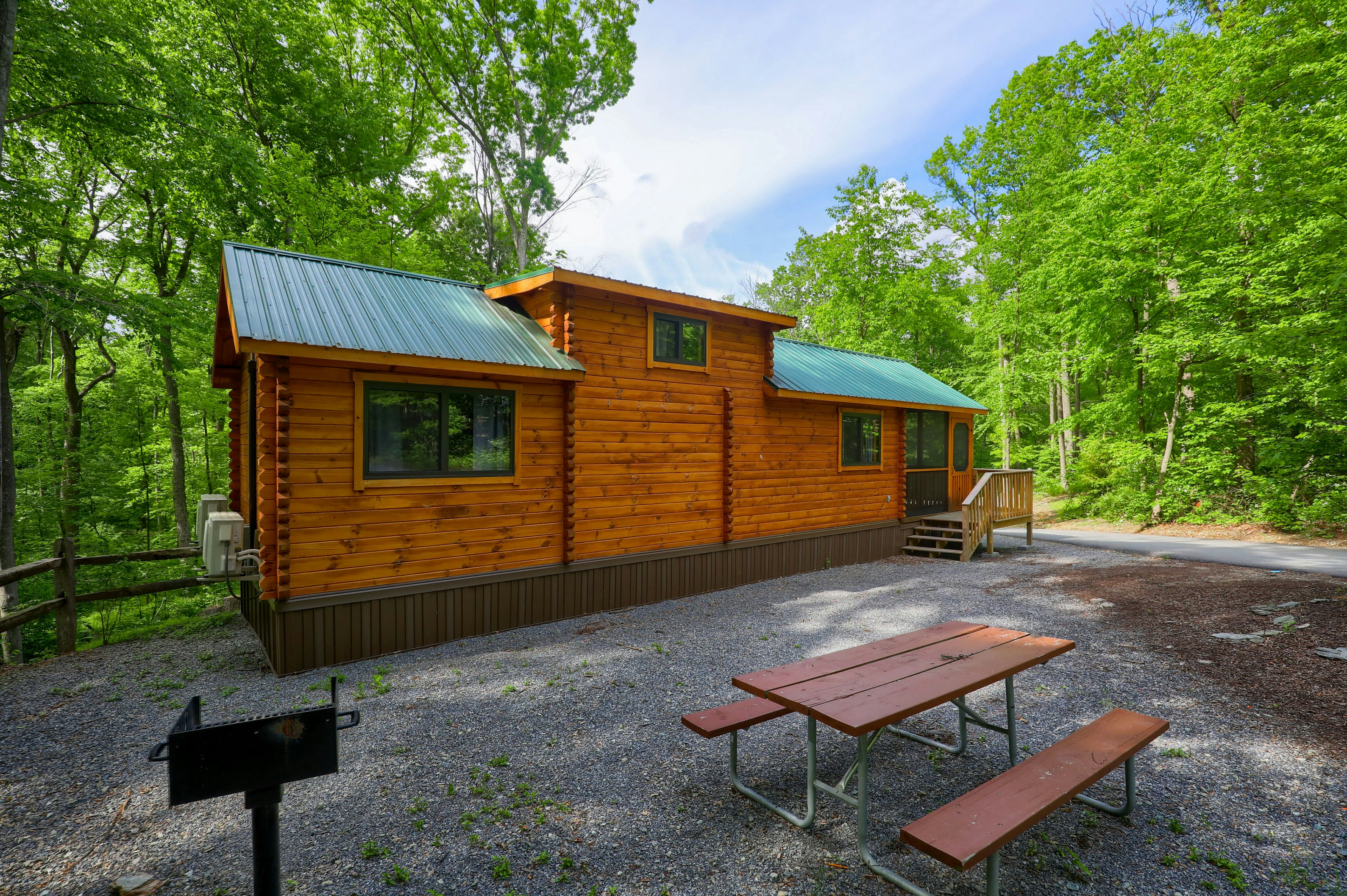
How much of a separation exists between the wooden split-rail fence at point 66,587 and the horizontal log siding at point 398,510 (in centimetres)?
142

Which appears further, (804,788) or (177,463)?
(177,463)

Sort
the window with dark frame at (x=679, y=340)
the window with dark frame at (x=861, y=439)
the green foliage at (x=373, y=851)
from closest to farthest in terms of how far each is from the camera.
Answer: the green foliage at (x=373, y=851)
the window with dark frame at (x=679, y=340)
the window with dark frame at (x=861, y=439)

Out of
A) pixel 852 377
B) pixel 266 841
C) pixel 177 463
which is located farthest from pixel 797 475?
pixel 177 463

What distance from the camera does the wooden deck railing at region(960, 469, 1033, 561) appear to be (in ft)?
37.8

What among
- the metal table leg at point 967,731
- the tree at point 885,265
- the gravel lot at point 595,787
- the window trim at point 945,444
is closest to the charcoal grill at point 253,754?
the gravel lot at point 595,787

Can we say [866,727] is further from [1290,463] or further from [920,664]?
[1290,463]

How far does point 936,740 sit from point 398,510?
5.47 m

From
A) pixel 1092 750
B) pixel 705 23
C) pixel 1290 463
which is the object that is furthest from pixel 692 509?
pixel 1290 463

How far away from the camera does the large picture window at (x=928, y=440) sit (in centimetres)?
1262

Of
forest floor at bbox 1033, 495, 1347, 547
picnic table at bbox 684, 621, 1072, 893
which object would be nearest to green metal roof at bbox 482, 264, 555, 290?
picnic table at bbox 684, 621, 1072, 893

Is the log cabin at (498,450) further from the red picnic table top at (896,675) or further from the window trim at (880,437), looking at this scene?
the red picnic table top at (896,675)

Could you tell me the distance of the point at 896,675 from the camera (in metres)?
3.19

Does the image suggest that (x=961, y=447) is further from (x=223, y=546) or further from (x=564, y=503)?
(x=223, y=546)

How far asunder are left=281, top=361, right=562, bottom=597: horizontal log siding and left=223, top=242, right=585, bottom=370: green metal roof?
0.37m
